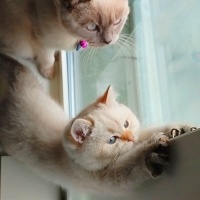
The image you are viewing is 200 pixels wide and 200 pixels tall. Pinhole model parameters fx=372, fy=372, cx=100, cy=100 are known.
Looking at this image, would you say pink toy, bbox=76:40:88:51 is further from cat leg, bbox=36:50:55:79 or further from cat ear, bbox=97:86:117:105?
cat ear, bbox=97:86:117:105

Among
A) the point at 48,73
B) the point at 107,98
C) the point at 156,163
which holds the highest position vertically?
the point at 48,73

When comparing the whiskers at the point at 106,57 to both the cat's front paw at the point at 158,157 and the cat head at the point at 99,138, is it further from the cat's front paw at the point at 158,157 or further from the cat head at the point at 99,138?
the cat's front paw at the point at 158,157

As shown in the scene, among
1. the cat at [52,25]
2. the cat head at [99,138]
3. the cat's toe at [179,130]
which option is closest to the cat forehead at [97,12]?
the cat at [52,25]

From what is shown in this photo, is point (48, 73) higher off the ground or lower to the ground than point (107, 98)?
higher

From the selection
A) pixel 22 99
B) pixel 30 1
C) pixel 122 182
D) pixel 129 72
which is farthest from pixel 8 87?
pixel 122 182

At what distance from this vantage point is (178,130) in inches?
33.3

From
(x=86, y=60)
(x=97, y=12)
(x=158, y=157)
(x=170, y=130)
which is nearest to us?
(x=158, y=157)

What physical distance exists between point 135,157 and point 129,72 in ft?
2.03

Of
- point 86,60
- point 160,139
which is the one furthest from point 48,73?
point 160,139

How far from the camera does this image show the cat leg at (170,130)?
838 mm

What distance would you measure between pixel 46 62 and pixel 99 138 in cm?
69

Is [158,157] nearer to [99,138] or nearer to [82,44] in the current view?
[99,138]

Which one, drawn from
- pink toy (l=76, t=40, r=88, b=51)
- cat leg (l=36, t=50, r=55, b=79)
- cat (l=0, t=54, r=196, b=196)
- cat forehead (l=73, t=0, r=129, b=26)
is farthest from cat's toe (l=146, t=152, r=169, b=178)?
cat leg (l=36, t=50, r=55, b=79)

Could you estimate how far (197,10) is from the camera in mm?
1055
